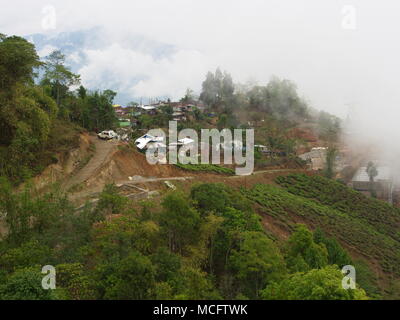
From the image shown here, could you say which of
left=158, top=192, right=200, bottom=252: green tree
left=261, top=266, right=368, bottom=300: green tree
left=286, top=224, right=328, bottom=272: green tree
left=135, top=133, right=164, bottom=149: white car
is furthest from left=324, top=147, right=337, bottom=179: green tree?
left=261, top=266, right=368, bottom=300: green tree

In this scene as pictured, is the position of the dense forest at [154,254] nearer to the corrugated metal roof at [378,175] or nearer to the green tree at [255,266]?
the green tree at [255,266]

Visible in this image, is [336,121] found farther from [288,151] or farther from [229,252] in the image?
[229,252]

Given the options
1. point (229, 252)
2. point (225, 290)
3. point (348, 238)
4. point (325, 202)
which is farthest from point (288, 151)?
point (225, 290)

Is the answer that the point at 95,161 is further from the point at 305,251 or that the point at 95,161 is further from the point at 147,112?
the point at 147,112

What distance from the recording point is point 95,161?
29.9 metres

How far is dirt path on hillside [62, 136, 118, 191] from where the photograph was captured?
2612 centimetres

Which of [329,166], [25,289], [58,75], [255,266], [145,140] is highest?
[58,75]

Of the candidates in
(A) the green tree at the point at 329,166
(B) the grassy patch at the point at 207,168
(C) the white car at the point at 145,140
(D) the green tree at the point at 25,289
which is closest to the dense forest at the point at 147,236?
(D) the green tree at the point at 25,289

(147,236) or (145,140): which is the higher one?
(145,140)

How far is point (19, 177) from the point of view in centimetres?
2305

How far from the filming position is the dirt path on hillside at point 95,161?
1029 inches

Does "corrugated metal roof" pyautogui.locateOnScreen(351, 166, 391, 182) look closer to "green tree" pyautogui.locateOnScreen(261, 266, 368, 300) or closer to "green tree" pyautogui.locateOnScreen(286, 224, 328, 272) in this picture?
"green tree" pyautogui.locateOnScreen(286, 224, 328, 272)

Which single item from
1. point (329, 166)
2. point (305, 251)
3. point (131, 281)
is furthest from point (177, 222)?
point (329, 166)
